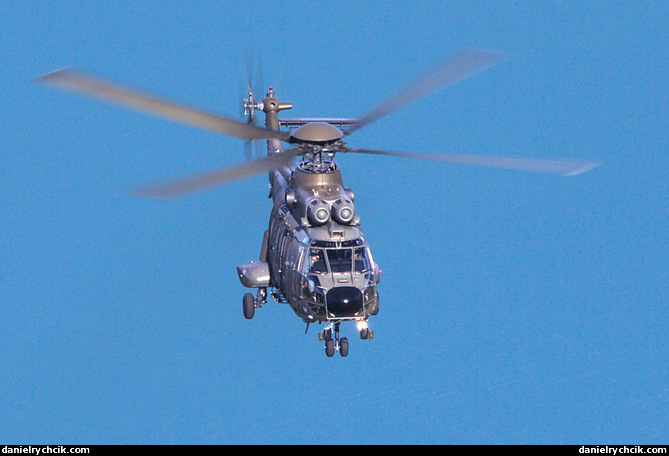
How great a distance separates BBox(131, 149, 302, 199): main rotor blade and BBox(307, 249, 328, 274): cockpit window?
2507mm

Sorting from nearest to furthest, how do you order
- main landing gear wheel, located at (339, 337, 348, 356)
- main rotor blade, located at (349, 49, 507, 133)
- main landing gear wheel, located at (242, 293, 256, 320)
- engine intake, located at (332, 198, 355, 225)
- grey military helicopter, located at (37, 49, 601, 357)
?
grey military helicopter, located at (37, 49, 601, 357) → main landing gear wheel, located at (339, 337, 348, 356) → engine intake, located at (332, 198, 355, 225) → main rotor blade, located at (349, 49, 507, 133) → main landing gear wheel, located at (242, 293, 256, 320)

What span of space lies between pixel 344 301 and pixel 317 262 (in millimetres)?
1598

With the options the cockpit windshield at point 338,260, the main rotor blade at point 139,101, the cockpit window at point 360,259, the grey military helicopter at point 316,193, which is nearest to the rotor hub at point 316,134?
the grey military helicopter at point 316,193

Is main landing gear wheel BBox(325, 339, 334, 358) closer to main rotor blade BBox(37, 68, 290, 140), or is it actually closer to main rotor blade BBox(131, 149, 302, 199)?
main rotor blade BBox(131, 149, 302, 199)

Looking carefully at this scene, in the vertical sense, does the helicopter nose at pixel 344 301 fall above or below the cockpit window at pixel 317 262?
below

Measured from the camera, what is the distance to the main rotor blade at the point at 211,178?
98.9 ft

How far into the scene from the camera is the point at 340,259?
33656 mm

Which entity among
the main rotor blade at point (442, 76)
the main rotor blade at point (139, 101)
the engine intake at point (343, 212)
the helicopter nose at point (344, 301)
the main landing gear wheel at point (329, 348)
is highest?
the main rotor blade at point (442, 76)

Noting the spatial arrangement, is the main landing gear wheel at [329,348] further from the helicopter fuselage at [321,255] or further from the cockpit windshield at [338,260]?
the cockpit windshield at [338,260]

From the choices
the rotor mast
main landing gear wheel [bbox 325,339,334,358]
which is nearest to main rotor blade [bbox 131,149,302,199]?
main landing gear wheel [bbox 325,339,334,358]

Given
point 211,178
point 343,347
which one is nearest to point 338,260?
point 343,347

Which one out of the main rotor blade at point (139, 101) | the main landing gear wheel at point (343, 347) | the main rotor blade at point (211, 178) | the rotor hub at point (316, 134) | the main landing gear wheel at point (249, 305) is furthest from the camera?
the main landing gear wheel at point (249, 305)

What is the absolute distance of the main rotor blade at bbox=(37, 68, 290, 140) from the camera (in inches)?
1211

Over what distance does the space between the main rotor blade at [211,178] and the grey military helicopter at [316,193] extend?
0.03 m
